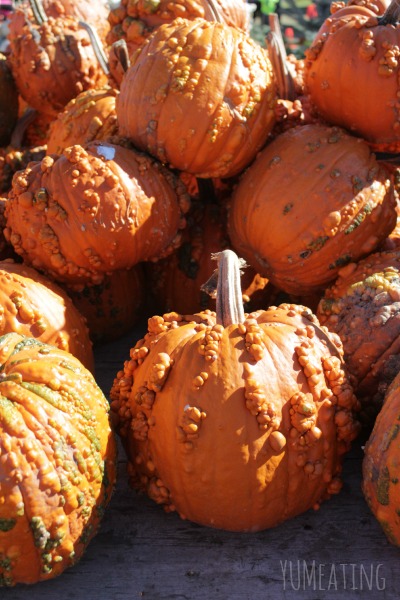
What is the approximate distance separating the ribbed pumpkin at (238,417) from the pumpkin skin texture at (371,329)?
169 mm

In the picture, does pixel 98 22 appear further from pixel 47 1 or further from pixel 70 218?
pixel 70 218

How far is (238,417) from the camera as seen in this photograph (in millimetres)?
1630

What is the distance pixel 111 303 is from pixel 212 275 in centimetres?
76

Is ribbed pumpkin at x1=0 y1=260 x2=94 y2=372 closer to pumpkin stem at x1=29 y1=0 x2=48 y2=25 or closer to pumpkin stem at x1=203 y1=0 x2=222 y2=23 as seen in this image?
pumpkin stem at x1=203 y1=0 x2=222 y2=23

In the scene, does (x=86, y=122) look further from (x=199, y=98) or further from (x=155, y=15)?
(x=199, y=98)

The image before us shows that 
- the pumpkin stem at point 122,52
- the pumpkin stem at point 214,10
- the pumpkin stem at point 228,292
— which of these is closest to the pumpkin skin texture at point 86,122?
the pumpkin stem at point 122,52

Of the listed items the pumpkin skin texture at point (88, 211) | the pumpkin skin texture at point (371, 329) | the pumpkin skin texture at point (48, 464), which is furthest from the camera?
the pumpkin skin texture at point (88, 211)

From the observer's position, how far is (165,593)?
1.64 meters

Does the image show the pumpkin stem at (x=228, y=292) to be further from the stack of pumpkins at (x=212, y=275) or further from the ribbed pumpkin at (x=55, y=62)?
the ribbed pumpkin at (x=55, y=62)

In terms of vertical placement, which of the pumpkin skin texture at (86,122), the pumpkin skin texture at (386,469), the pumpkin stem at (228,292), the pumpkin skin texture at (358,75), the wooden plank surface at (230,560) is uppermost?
the pumpkin skin texture at (358,75)

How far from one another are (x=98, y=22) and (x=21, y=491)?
283 centimetres

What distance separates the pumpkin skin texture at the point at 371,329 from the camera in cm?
194

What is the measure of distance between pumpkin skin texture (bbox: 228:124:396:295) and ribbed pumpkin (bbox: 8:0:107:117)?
1163mm

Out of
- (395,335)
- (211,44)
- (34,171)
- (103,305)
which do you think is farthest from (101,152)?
(395,335)
